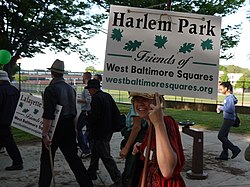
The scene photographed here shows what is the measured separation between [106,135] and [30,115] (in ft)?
3.77

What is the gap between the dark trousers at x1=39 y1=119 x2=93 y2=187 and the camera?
179 inches

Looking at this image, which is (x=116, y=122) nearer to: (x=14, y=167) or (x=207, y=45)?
(x=14, y=167)

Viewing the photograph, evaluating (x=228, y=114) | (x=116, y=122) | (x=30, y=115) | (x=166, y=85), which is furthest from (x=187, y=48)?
(x=228, y=114)

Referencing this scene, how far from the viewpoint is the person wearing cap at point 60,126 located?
445 cm

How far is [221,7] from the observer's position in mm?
16062

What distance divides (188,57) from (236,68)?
93222mm

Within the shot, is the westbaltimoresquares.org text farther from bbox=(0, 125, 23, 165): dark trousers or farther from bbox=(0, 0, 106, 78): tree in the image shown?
bbox=(0, 0, 106, 78): tree

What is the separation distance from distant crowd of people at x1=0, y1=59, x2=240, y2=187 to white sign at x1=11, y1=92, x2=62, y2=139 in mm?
566

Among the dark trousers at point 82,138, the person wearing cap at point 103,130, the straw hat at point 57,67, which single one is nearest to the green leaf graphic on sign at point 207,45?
the straw hat at point 57,67

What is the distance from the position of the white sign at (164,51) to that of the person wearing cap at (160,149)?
0.16 metres

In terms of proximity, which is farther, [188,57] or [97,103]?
[97,103]

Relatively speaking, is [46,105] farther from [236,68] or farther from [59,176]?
[236,68]

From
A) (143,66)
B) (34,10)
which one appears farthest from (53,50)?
(143,66)

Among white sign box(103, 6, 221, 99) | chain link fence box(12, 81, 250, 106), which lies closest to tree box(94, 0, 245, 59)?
chain link fence box(12, 81, 250, 106)
